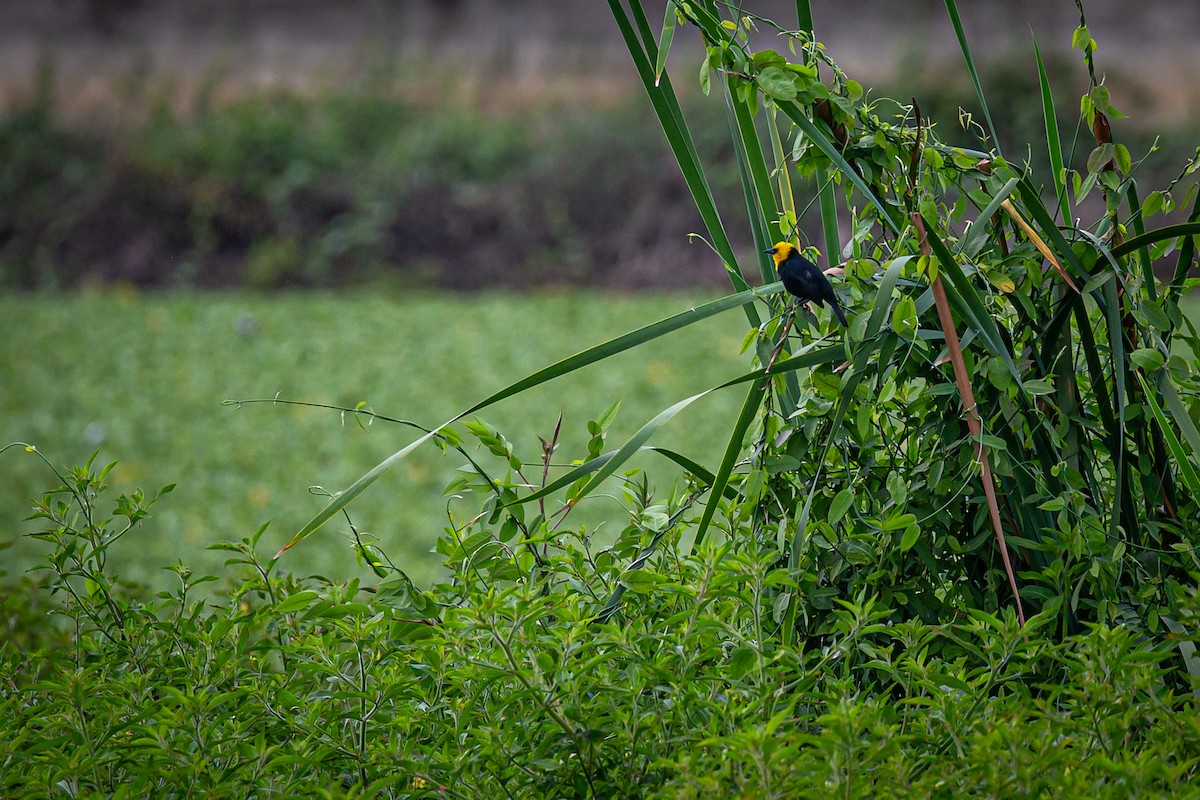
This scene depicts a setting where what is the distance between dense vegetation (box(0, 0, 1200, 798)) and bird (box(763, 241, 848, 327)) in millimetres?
26

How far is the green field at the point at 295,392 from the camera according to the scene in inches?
150

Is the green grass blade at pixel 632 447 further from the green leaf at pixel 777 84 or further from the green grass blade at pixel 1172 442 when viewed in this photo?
the green grass blade at pixel 1172 442

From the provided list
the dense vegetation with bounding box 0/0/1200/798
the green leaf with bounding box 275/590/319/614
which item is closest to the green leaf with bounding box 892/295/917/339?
the dense vegetation with bounding box 0/0/1200/798

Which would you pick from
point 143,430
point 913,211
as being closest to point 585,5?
point 143,430

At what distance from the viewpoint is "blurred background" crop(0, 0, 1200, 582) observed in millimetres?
5105

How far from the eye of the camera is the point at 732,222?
26.1 feet

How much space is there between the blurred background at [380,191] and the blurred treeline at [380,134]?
0.9 inches

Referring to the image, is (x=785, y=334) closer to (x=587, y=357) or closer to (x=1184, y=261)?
(x=587, y=357)

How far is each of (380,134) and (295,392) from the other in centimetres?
390

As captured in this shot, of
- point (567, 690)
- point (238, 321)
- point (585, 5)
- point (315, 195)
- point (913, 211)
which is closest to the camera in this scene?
point (567, 690)

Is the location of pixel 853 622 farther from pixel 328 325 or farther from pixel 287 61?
pixel 287 61

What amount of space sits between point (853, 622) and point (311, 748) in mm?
457

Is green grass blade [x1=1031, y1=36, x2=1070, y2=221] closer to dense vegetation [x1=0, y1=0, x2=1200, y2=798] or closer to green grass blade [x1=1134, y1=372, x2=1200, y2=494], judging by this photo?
dense vegetation [x1=0, y1=0, x2=1200, y2=798]

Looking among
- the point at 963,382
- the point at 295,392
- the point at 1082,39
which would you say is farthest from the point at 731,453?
the point at 295,392
